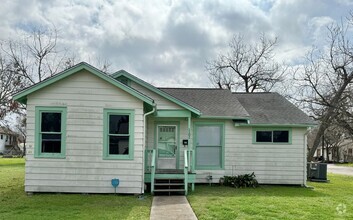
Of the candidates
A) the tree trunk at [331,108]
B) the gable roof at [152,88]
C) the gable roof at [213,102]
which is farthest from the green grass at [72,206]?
the tree trunk at [331,108]

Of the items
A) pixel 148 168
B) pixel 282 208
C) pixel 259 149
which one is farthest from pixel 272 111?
pixel 282 208

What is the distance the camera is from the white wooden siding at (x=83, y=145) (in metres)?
11.0

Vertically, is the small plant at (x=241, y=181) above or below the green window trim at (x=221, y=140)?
below

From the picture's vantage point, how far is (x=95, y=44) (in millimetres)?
23578

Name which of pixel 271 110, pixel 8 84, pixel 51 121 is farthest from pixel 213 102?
pixel 8 84

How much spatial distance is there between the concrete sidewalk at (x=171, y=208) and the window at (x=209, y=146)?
4014 mm

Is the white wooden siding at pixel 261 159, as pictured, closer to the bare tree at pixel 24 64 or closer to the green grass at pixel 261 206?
the green grass at pixel 261 206

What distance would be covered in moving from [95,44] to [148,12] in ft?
25.9

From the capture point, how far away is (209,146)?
48.9ft

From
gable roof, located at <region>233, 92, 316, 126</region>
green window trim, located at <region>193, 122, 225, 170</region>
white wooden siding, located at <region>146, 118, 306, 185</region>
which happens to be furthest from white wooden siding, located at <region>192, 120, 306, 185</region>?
gable roof, located at <region>233, 92, 316, 126</region>

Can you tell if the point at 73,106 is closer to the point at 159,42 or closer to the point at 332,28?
the point at 159,42

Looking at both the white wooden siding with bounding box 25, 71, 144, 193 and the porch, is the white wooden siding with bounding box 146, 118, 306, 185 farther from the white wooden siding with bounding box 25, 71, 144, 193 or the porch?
the white wooden siding with bounding box 25, 71, 144, 193

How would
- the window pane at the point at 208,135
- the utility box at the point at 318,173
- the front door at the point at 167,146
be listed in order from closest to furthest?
1. the front door at the point at 167,146
2. the window pane at the point at 208,135
3. the utility box at the point at 318,173

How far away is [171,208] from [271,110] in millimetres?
8949
